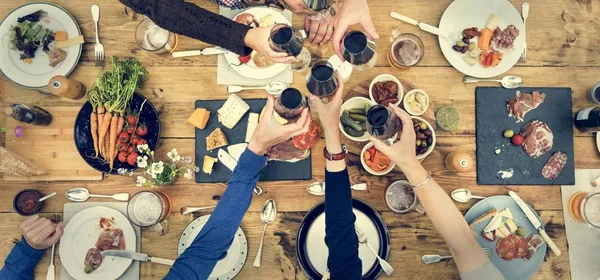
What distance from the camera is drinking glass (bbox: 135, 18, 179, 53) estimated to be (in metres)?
2.24

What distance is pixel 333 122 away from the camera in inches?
76.7

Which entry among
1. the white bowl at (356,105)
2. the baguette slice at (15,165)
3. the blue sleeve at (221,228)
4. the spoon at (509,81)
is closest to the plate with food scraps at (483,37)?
the spoon at (509,81)

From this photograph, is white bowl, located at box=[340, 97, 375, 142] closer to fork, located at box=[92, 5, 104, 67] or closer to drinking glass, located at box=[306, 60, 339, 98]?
drinking glass, located at box=[306, 60, 339, 98]

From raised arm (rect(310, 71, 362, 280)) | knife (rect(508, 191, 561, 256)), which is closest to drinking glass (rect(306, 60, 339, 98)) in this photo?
raised arm (rect(310, 71, 362, 280))

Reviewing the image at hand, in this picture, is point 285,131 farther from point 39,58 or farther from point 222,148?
point 39,58

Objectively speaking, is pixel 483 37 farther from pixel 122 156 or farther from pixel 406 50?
pixel 122 156

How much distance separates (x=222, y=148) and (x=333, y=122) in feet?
2.05

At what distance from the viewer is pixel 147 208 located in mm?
2195

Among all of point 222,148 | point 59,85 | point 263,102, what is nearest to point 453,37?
point 263,102

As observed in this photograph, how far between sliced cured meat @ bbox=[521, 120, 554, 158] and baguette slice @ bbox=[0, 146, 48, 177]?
2407mm

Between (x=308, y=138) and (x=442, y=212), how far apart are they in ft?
2.31

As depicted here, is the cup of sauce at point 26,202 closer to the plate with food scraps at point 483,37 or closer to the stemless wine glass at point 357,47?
the stemless wine glass at point 357,47

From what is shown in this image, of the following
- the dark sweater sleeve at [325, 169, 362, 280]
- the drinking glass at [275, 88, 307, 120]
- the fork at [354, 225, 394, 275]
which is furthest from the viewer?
the fork at [354, 225, 394, 275]

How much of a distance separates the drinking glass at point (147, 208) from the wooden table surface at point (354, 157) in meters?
0.08
